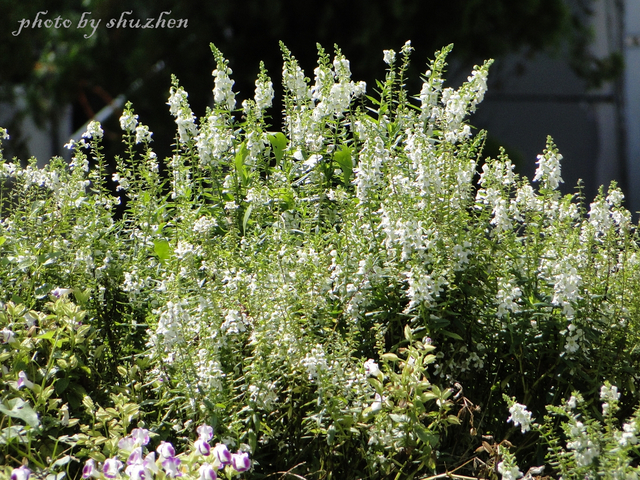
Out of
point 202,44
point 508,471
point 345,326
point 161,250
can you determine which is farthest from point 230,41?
point 508,471

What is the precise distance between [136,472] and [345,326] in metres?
0.72

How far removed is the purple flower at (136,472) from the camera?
1.59 metres

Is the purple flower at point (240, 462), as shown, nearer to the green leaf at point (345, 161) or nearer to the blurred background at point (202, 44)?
the green leaf at point (345, 161)

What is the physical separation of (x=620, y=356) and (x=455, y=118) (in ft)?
2.85

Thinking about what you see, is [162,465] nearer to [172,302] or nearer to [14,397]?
[172,302]

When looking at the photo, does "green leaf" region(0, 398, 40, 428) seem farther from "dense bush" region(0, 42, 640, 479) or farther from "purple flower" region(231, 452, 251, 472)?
"purple flower" region(231, 452, 251, 472)

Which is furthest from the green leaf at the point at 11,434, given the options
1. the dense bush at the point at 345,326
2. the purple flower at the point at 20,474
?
the purple flower at the point at 20,474

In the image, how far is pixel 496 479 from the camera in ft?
5.92

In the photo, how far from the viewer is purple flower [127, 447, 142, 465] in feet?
5.34

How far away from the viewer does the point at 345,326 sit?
2.06 meters

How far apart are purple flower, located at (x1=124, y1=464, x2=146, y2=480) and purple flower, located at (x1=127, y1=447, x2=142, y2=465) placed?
0.02 metres

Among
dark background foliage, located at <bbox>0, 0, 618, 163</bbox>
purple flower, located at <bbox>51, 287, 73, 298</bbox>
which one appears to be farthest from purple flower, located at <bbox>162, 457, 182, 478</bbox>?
dark background foliage, located at <bbox>0, 0, 618, 163</bbox>

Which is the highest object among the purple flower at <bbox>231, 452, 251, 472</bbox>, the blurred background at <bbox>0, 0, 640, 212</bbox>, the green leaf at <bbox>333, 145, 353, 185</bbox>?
the blurred background at <bbox>0, 0, 640, 212</bbox>

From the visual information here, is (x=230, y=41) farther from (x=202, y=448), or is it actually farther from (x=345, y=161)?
(x=202, y=448)
